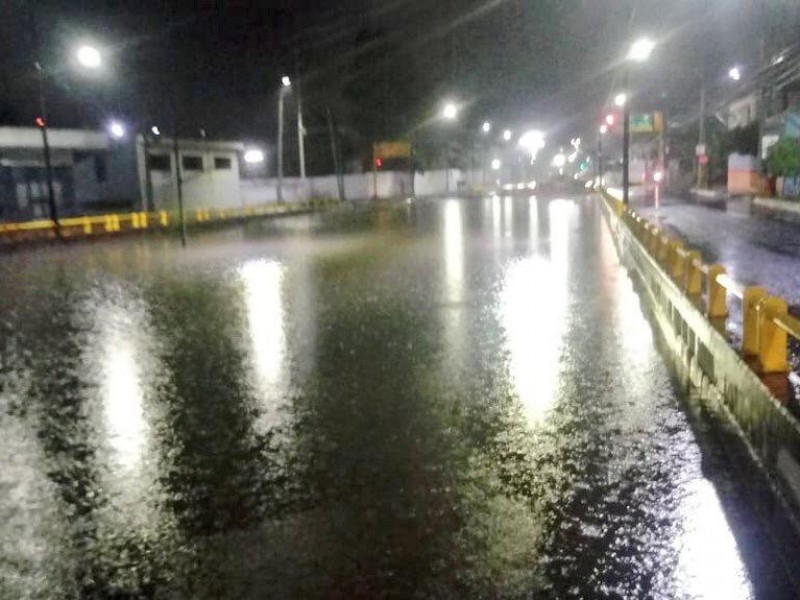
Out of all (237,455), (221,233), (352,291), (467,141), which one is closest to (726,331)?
(237,455)

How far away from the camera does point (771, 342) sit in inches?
302

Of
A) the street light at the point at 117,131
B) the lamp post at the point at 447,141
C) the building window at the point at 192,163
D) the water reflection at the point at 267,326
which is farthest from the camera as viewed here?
the lamp post at the point at 447,141

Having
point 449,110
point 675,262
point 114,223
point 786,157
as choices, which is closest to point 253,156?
point 449,110

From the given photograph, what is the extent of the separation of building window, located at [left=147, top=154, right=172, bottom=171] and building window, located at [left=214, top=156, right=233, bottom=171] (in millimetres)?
5569

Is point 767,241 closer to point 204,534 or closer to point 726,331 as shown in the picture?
point 726,331

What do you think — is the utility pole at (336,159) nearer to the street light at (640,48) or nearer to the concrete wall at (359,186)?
the concrete wall at (359,186)

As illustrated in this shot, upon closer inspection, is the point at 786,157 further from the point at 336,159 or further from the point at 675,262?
the point at 675,262

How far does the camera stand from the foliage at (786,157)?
45594 mm

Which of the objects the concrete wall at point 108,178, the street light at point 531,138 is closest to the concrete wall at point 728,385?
the concrete wall at point 108,178

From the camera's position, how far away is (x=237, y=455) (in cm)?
789

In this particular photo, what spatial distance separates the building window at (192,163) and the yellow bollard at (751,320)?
49.2 meters

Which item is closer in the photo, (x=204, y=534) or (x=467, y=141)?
(x=204, y=534)

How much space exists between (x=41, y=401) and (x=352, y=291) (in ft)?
29.5

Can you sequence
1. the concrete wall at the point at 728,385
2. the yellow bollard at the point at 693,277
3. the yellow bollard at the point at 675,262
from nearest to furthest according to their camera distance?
1. the concrete wall at the point at 728,385
2. the yellow bollard at the point at 693,277
3. the yellow bollard at the point at 675,262
